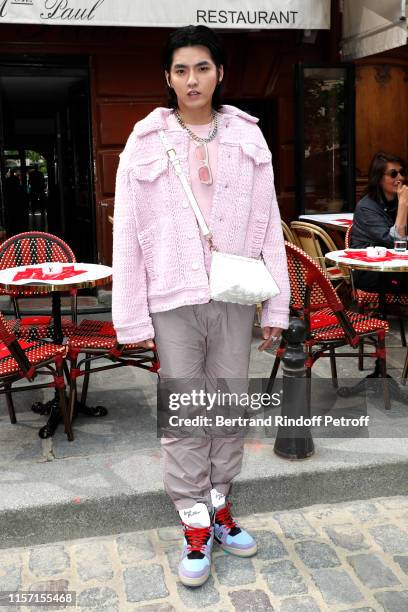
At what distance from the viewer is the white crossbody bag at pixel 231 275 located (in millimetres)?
2305

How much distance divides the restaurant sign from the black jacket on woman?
2461 mm

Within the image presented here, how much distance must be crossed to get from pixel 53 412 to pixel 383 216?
258 cm

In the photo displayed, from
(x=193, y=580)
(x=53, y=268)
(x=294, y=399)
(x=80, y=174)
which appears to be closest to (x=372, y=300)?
(x=294, y=399)

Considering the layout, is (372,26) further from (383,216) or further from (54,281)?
(54,281)

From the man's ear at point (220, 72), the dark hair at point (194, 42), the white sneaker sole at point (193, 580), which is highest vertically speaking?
the dark hair at point (194, 42)

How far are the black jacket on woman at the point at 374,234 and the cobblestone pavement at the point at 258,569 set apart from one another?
192 cm

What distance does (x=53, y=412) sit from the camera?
3.83m

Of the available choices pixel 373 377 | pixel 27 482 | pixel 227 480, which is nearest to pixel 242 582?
pixel 227 480

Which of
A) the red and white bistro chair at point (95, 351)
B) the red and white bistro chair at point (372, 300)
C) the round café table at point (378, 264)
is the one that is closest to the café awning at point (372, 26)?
the red and white bistro chair at point (372, 300)

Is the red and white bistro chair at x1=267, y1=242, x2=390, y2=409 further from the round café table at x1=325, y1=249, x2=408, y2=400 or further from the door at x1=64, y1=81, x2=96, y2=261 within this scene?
the door at x1=64, y1=81, x2=96, y2=261

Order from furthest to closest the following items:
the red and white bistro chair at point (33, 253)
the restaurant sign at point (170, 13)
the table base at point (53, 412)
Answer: the restaurant sign at point (170, 13)
the red and white bistro chair at point (33, 253)
the table base at point (53, 412)

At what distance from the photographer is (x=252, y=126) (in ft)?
8.35

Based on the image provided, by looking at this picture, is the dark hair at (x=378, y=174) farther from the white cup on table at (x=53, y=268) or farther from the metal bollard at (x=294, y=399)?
the white cup on table at (x=53, y=268)

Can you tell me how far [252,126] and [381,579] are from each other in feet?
5.78
